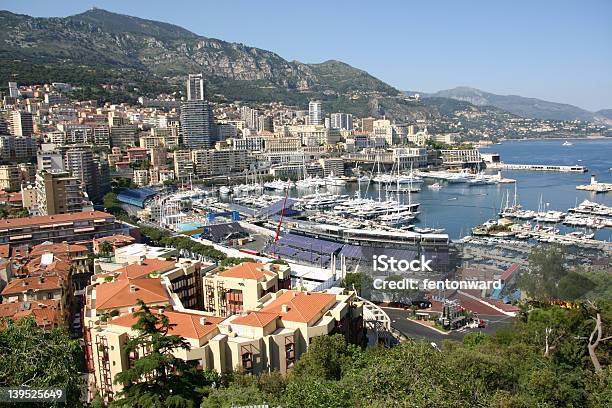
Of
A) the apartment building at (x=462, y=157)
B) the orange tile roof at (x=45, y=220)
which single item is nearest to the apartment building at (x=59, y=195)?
the orange tile roof at (x=45, y=220)

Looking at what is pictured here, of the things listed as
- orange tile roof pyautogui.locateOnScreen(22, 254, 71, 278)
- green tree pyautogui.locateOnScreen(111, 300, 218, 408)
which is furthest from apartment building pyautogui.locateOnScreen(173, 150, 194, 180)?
green tree pyautogui.locateOnScreen(111, 300, 218, 408)

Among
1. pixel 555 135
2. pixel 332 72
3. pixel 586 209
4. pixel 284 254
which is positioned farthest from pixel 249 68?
pixel 284 254

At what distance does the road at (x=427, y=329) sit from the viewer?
11023 mm

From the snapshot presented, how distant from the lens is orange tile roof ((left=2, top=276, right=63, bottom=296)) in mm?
10922

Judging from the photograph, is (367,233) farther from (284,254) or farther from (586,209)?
(586,209)

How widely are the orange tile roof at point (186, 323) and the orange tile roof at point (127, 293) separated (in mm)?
751

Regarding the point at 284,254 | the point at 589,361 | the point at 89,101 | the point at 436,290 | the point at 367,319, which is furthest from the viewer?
the point at 89,101

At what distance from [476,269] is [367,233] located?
5275 millimetres

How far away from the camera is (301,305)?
8.30 metres

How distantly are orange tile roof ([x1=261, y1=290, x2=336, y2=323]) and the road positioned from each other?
2.94 m

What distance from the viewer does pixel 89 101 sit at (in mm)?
50344

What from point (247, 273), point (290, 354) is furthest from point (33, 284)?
point (290, 354)

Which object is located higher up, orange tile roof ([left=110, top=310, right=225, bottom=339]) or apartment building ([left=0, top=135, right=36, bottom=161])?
apartment building ([left=0, top=135, right=36, bottom=161])

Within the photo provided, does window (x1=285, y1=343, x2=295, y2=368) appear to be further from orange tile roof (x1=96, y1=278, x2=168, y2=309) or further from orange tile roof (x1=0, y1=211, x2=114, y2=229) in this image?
orange tile roof (x1=0, y1=211, x2=114, y2=229)
